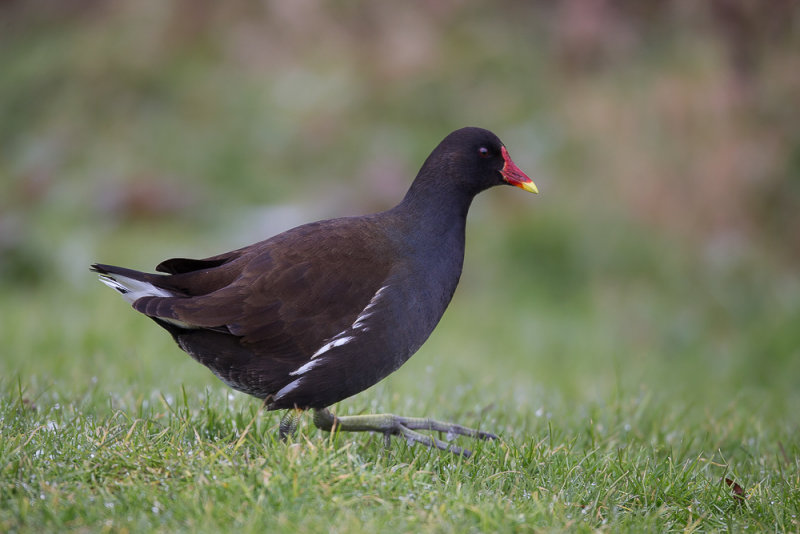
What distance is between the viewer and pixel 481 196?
981 centimetres

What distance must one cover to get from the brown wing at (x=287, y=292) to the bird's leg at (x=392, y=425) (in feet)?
1.19

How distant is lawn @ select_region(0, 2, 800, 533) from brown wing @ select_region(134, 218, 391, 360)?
371 millimetres

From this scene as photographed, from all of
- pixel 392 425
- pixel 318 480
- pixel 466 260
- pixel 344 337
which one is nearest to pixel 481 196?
→ pixel 466 260

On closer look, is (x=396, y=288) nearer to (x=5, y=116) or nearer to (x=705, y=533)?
(x=705, y=533)

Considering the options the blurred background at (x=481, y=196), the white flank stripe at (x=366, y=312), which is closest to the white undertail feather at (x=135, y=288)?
the white flank stripe at (x=366, y=312)

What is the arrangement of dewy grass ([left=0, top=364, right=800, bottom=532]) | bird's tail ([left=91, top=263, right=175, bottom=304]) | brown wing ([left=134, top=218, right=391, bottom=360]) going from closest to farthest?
dewy grass ([left=0, top=364, right=800, bottom=532]) → brown wing ([left=134, top=218, right=391, bottom=360]) → bird's tail ([left=91, top=263, right=175, bottom=304])

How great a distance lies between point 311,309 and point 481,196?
6.70 metres

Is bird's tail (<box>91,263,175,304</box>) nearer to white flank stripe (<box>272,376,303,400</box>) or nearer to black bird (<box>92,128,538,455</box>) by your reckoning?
black bird (<box>92,128,538,455</box>)

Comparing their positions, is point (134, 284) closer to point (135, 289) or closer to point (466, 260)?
point (135, 289)

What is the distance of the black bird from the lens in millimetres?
3281

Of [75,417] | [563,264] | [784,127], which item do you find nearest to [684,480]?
[75,417]

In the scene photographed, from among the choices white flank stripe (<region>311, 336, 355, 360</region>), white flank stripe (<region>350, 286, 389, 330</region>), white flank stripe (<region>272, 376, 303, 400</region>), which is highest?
white flank stripe (<region>350, 286, 389, 330</region>)

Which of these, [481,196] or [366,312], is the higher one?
[481,196]

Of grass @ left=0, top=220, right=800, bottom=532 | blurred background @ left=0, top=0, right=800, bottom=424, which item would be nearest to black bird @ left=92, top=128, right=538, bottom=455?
grass @ left=0, top=220, right=800, bottom=532
